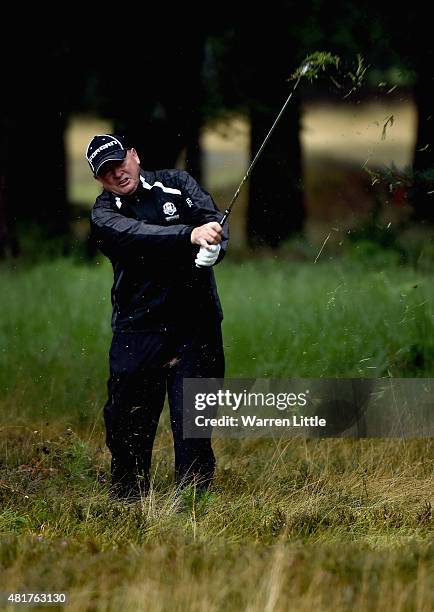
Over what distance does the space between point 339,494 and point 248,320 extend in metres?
4.39

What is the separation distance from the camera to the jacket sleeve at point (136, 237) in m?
6.70

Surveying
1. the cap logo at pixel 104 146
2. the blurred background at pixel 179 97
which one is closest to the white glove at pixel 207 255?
the cap logo at pixel 104 146

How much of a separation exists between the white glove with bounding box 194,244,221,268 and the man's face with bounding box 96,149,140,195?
609 millimetres

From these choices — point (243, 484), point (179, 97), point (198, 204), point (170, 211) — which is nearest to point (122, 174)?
point (170, 211)

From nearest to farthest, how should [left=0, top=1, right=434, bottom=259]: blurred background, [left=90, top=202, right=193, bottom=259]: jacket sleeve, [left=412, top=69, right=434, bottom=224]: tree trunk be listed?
[left=90, top=202, right=193, bottom=259]: jacket sleeve
[left=412, top=69, right=434, bottom=224]: tree trunk
[left=0, top=1, right=434, bottom=259]: blurred background

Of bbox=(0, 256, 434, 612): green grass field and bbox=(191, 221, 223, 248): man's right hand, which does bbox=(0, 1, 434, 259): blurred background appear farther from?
bbox=(191, 221, 223, 248): man's right hand

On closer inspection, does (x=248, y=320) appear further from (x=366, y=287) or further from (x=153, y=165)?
(x=153, y=165)

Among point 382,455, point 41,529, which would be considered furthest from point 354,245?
point 41,529

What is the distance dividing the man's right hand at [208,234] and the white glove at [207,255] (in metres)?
0.02

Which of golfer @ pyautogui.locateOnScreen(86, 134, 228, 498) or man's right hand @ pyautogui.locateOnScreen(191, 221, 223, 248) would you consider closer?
man's right hand @ pyautogui.locateOnScreen(191, 221, 223, 248)

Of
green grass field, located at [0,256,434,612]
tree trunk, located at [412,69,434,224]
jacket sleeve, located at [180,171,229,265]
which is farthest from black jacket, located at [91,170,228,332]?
tree trunk, located at [412,69,434,224]

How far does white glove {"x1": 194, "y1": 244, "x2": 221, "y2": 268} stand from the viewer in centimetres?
654

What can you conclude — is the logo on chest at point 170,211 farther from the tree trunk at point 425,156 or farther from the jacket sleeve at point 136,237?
the tree trunk at point 425,156

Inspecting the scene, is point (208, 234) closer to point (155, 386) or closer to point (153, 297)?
point (153, 297)
